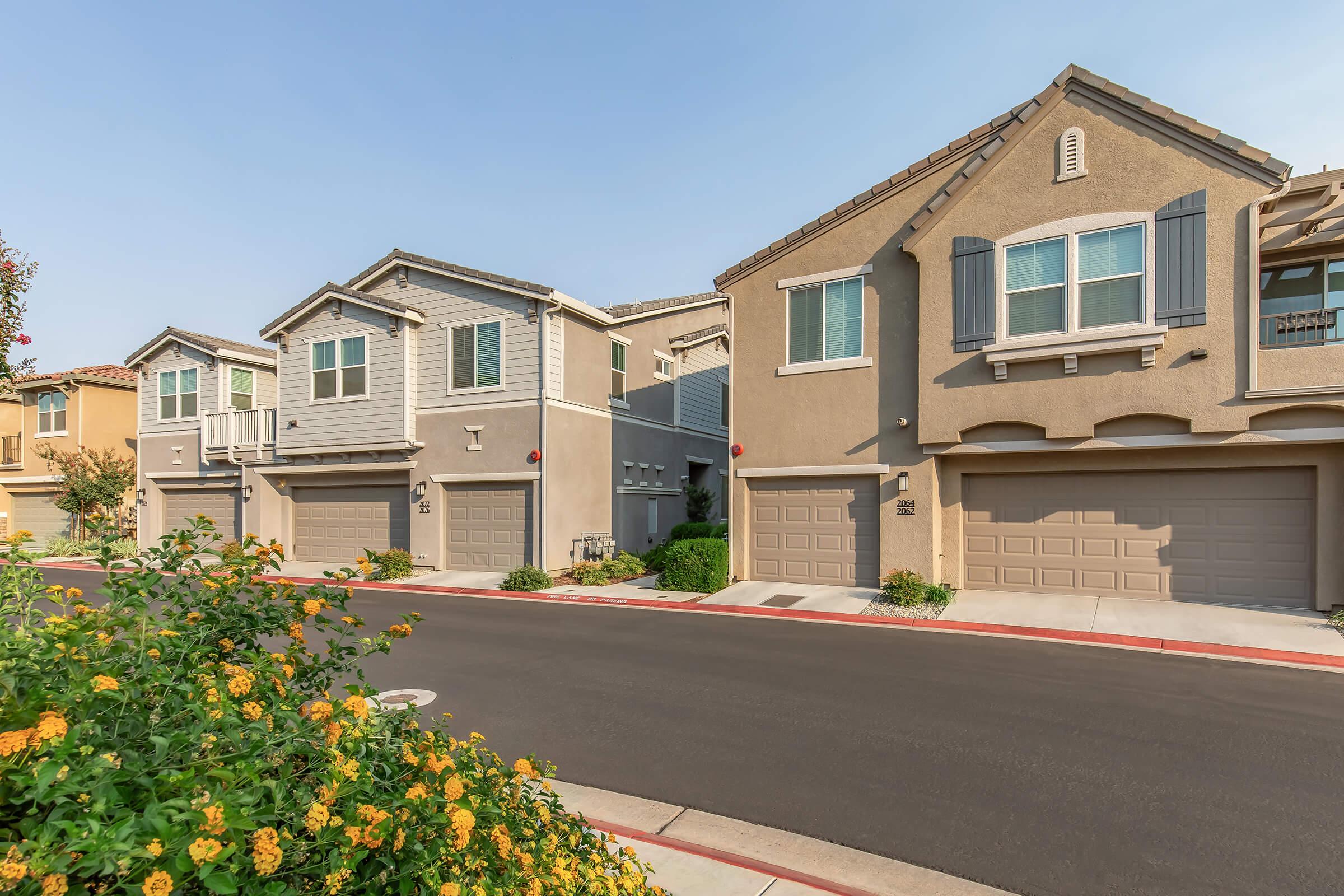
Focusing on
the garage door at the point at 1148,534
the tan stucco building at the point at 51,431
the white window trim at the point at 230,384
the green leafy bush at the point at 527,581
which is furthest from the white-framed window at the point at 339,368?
the garage door at the point at 1148,534

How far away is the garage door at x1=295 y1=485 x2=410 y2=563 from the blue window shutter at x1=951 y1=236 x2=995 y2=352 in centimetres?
1536

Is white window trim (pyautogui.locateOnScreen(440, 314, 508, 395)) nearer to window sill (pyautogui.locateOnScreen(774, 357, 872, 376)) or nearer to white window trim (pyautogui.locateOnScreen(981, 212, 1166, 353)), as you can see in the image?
window sill (pyautogui.locateOnScreen(774, 357, 872, 376))

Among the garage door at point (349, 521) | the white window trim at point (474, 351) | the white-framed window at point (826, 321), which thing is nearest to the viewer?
the white-framed window at point (826, 321)

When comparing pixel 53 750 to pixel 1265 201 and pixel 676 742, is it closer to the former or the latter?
pixel 676 742

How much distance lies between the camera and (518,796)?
3.34 m

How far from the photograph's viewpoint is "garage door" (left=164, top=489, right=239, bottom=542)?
79.2 feet

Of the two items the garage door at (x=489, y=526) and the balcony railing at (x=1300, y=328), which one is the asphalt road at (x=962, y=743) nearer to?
the balcony railing at (x=1300, y=328)

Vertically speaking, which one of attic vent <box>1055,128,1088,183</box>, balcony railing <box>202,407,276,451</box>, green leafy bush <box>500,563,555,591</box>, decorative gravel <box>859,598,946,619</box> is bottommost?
green leafy bush <box>500,563,555,591</box>

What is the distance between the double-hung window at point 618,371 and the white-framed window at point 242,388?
1267cm

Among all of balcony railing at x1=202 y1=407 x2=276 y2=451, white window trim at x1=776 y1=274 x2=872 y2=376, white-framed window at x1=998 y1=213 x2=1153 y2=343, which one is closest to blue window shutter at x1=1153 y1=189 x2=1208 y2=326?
white-framed window at x1=998 y1=213 x2=1153 y2=343

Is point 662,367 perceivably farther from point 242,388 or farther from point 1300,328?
point 1300,328

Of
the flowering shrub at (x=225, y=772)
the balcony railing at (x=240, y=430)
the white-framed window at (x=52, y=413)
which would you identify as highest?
the white-framed window at (x=52, y=413)

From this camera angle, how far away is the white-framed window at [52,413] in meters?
28.9

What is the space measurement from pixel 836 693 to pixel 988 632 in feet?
15.7
